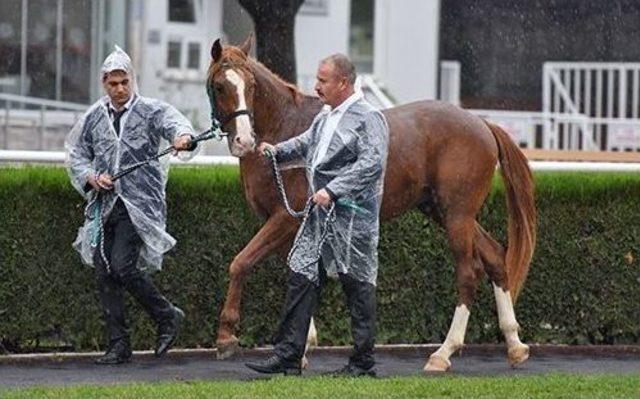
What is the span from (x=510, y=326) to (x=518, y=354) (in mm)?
173

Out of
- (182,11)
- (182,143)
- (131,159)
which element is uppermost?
(182,11)

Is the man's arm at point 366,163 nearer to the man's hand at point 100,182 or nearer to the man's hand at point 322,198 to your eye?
the man's hand at point 322,198

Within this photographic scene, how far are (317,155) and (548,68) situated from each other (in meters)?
12.1

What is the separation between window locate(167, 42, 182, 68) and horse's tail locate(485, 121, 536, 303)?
12469mm

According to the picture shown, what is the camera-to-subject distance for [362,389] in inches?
387

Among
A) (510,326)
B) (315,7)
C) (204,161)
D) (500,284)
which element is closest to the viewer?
(510,326)

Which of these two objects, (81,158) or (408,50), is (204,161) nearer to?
(81,158)

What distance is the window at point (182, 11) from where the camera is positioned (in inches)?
962

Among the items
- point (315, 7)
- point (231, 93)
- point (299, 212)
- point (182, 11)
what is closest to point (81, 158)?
point (231, 93)

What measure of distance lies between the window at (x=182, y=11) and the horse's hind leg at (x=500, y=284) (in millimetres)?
13085

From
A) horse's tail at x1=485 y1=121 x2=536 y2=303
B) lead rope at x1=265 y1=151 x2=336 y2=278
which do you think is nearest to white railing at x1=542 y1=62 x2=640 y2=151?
horse's tail at x1=485 y1=121 x2=536 y2=303

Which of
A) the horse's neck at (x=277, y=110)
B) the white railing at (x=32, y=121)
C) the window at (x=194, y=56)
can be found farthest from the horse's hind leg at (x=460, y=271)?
the window at (x=194, y=56)

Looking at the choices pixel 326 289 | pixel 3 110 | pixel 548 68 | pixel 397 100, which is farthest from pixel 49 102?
pixel 326 289

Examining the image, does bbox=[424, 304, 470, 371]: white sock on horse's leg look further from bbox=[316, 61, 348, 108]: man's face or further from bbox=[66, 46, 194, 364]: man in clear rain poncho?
bbox=[316, 61, 348, 108]: man's face
